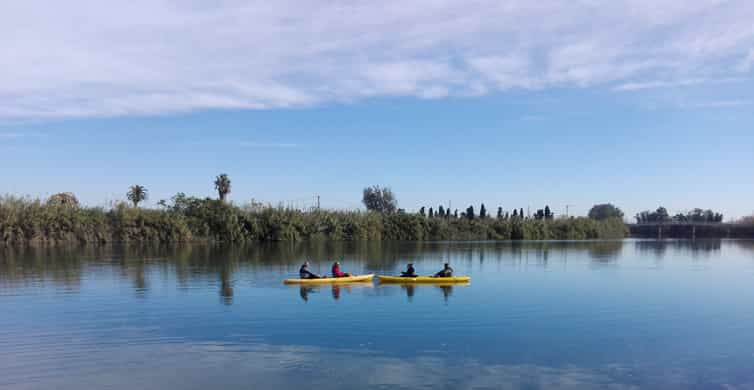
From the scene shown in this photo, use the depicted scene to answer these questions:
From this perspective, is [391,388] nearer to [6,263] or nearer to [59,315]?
[59,315]

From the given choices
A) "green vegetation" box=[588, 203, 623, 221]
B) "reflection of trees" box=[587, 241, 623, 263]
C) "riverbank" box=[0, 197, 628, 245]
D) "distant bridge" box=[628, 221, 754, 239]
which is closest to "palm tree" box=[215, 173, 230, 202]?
"riverbank" box=[0, 197, 628, 245]

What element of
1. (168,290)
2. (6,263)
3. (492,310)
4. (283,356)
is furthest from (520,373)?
(6,263)

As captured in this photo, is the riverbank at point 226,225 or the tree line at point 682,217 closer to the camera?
the riverbank at point 226,225

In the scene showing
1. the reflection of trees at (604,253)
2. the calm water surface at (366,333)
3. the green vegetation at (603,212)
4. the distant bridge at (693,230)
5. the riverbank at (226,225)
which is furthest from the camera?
the green vegetation at (603,212)

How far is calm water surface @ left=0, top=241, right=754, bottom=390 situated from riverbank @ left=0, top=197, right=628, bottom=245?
28.2m

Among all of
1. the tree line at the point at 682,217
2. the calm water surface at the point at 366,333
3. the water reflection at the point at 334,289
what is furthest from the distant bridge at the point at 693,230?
the water reflection at the point at 334,289

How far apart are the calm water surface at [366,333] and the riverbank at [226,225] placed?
28178 mm

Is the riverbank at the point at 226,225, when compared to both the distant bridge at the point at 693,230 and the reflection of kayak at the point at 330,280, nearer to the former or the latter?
the distant bridge at the point at 693,230

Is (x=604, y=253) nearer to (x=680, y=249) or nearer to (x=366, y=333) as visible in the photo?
(x=680, y=249)

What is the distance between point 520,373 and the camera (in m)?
13.4

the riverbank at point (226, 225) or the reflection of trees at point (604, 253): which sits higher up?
the riverbank at point (226, 225)

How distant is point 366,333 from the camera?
17.2 m

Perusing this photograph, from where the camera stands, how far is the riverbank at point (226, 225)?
5734 cm

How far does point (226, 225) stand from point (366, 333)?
5390cm
